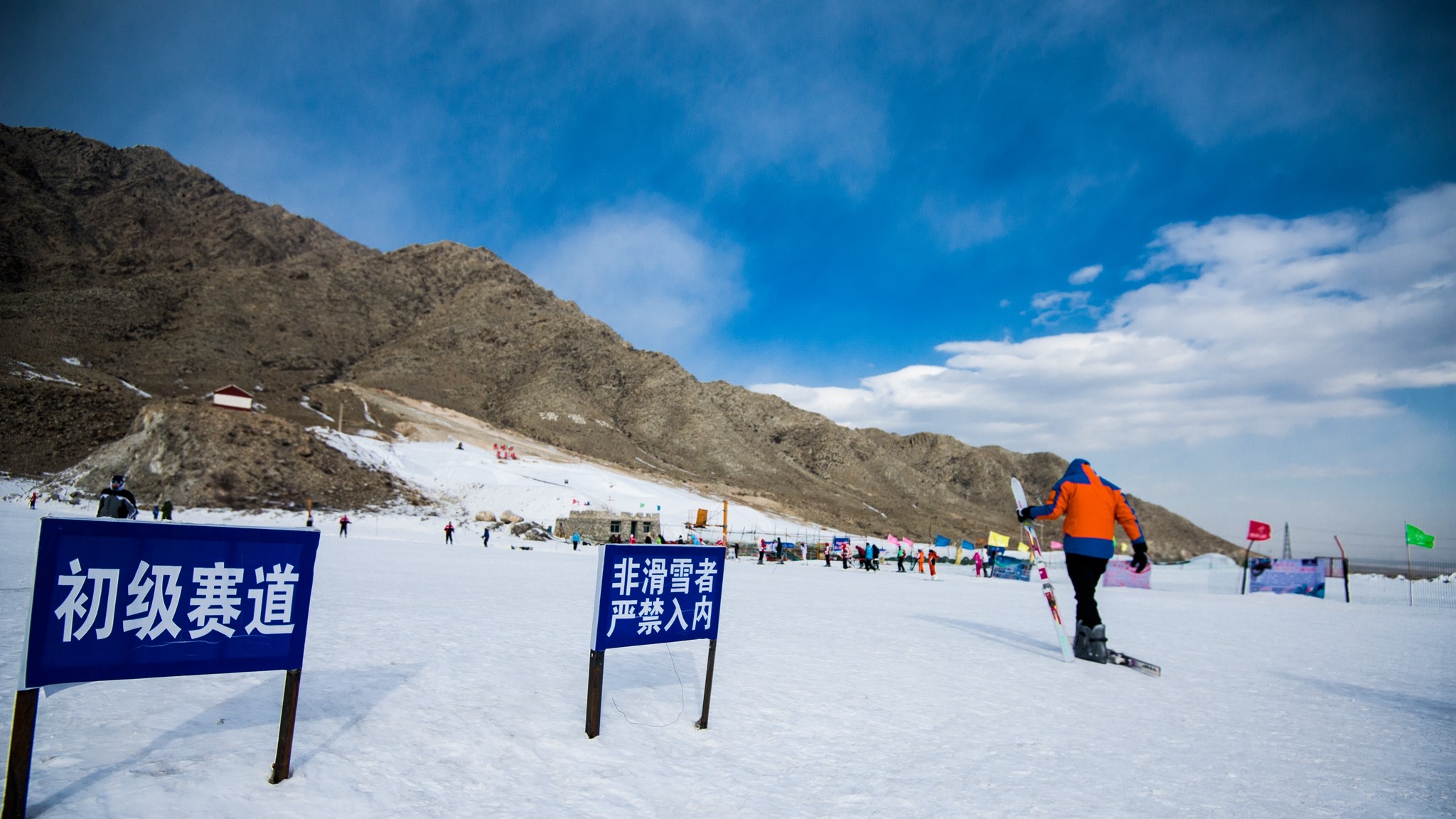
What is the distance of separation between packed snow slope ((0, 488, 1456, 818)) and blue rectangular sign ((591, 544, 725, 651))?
2.09 ft

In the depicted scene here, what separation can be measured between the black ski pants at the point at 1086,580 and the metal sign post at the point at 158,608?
7627 millimetres

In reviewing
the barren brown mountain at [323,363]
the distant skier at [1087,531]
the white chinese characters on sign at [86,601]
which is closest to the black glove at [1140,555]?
the distant skier at [1087,531]

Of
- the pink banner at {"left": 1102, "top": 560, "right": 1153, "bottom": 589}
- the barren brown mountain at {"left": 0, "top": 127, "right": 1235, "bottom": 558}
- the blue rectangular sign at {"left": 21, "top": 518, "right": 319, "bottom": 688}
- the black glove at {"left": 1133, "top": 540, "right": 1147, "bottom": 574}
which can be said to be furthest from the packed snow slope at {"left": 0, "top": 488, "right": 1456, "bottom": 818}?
the barren brown mountain at {"left": 0, "top": 127, "right": 1235, "bottom": 558}

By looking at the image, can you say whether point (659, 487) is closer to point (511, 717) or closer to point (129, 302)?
point (511, 717)

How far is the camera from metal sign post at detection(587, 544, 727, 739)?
4289 millimetres


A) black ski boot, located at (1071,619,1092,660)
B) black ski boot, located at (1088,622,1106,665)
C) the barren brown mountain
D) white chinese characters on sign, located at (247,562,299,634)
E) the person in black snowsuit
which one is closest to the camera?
white chinese characters on sign, located at (247,562,299,634)

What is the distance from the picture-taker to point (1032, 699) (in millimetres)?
6043

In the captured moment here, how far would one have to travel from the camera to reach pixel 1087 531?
8.13 metres

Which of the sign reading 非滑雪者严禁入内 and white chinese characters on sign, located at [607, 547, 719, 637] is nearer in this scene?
white chinese characters on sign, located at [607, 547, 719, 637]

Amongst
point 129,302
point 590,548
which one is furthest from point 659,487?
point 129,302

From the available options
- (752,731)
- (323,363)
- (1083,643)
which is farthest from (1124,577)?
(323,363)

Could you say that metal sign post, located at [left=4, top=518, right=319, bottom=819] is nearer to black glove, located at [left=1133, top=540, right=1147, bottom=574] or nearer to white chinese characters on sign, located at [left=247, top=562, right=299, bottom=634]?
white chinese characters on sign, located at [left=247, top=562, right=299, bottom=634]

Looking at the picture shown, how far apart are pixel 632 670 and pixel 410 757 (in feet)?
8.85

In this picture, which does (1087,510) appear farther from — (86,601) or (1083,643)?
(86,601)
